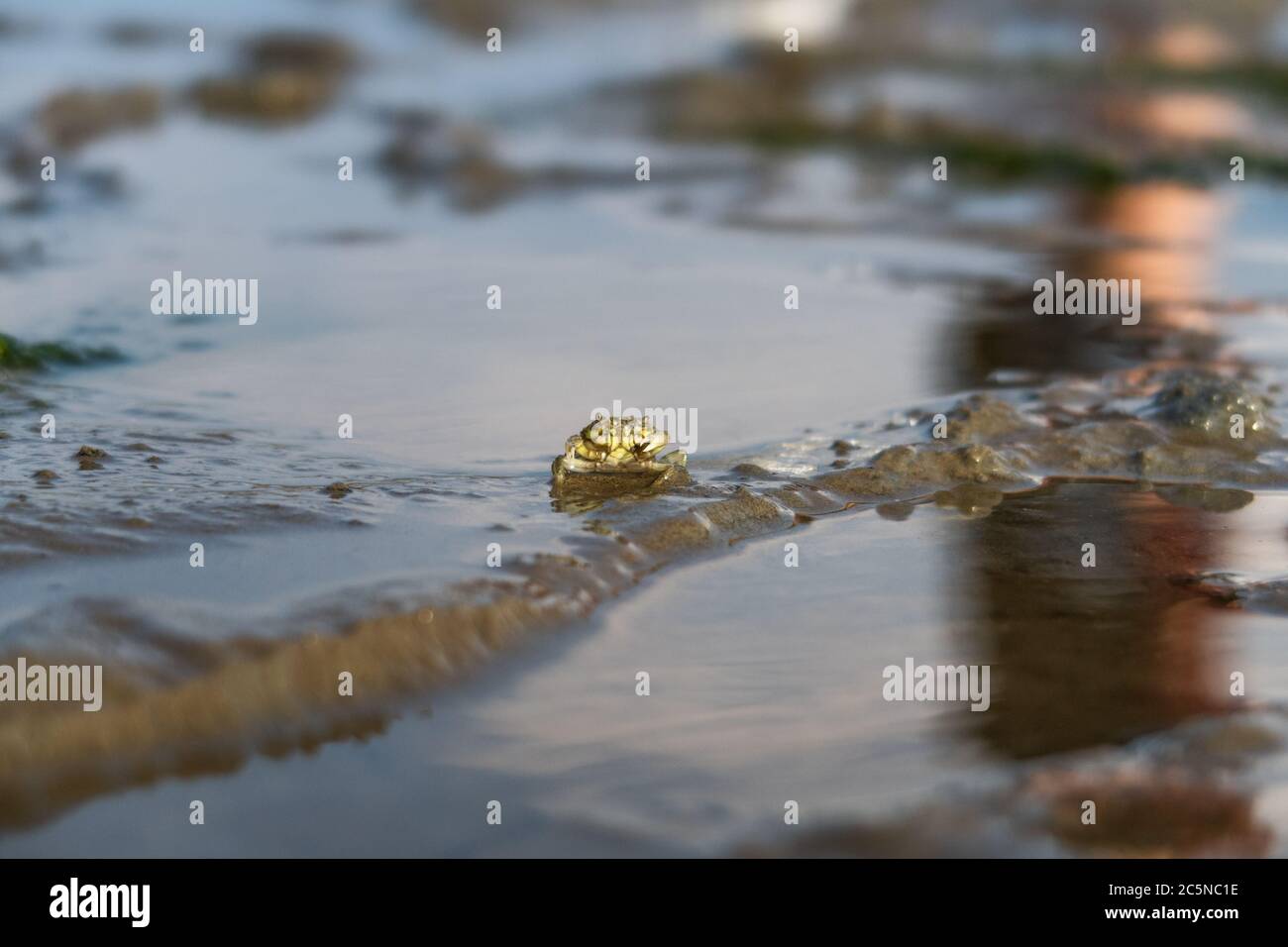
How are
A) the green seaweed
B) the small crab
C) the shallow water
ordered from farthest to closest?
the green seaweed → the small crab → the shallow water

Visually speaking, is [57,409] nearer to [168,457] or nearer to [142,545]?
[168,457]

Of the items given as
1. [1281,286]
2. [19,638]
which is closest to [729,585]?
[19,638]

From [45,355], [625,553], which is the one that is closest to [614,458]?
[625,553]

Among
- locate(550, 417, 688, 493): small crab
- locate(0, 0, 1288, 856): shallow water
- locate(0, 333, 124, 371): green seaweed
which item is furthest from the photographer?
locate(0, 333, 124, 371): green seaweed

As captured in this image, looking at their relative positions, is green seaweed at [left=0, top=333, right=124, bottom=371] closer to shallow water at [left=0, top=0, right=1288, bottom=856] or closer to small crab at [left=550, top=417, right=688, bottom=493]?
shallow water at [left=0, top=0, right=1288, bottom=856]

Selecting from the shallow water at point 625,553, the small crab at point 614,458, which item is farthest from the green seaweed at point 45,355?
the small crab at point 614,458

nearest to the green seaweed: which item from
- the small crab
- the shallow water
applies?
the shallow water
